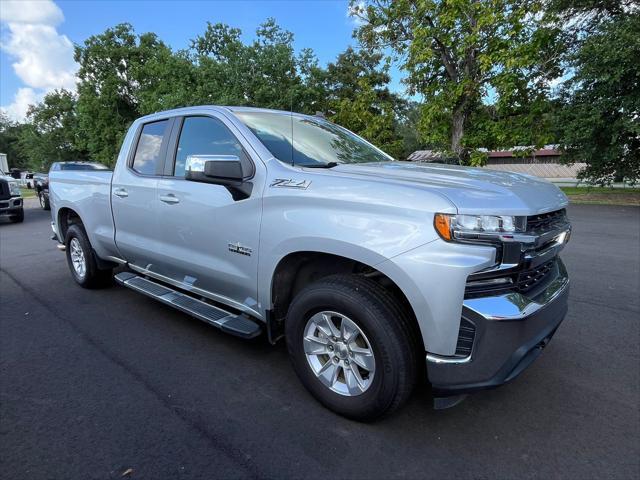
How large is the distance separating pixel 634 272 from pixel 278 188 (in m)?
5.50

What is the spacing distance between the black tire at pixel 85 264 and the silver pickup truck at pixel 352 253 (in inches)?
60.0

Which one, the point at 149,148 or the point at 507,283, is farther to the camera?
the point at 149,148

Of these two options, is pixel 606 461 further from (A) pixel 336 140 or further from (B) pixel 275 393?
(A) pixel 336 140

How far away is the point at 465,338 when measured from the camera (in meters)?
2.06

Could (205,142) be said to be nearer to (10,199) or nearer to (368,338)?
(368,338)

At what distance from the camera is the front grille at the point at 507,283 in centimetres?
204

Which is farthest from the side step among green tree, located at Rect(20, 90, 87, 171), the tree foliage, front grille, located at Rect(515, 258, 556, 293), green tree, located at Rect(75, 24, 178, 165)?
green tree, located at Rect(20, 90, 87, 171)

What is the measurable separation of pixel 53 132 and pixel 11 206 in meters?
39.6

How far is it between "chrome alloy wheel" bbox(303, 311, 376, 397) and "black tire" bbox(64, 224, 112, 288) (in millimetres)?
3501

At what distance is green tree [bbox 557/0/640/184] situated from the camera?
1328 cm

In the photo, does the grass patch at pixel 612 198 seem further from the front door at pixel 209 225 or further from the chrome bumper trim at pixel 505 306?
the front door at pixel 209 225

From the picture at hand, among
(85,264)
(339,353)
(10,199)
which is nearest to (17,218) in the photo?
(10,199)

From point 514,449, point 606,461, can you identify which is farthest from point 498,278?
point 606,461

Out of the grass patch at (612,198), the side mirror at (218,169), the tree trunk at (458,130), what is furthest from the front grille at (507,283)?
the tree trunk at (458,130)
